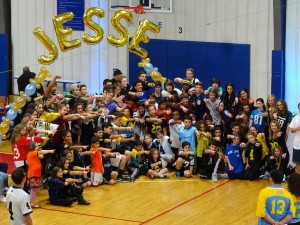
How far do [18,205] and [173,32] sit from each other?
13.0 meters

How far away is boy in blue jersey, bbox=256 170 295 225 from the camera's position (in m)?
9.73

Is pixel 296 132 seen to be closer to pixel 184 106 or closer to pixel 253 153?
pixel 253 153

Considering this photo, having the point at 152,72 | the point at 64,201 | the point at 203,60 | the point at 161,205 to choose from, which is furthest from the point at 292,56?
the point at 64,201

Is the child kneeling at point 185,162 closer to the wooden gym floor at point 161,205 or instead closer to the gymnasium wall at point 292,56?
the wooden gym floor at point 161,205

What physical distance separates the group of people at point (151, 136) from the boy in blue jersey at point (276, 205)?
5027 mm

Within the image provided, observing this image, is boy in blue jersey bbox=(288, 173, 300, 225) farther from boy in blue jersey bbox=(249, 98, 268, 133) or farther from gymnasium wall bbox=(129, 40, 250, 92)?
gymnasium wall bbox=(129, 40, 250, 92)

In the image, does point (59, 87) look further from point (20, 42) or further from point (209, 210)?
point (209, 210)

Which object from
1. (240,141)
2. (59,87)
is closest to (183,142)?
(240,141)

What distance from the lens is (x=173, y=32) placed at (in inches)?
866

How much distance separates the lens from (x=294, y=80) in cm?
1969

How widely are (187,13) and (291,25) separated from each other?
332cm

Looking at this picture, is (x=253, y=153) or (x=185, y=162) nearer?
(x=253, y=153)

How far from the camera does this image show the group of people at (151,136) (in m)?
14.7

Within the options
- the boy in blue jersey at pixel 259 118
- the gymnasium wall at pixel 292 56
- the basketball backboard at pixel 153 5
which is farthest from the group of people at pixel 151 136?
the basketball backboard at pixel 153 5
